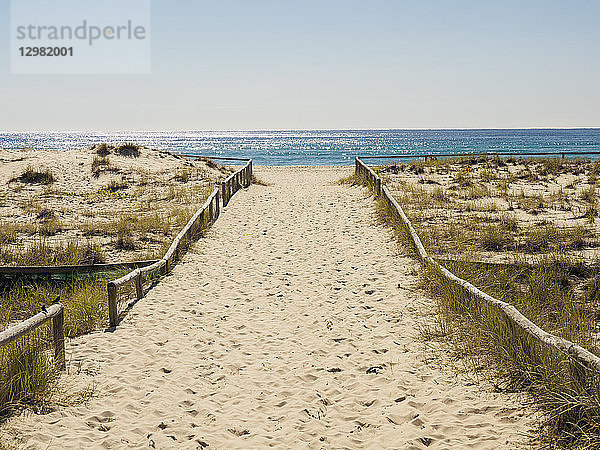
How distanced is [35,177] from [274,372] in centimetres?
1988

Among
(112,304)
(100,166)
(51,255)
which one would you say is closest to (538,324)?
(112,304)

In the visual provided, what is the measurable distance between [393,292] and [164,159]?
78.4ft

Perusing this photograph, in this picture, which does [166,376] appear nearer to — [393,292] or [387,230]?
[393,292]

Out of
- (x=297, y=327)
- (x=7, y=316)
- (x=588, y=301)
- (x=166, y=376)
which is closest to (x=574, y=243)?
(x=588, y=301)

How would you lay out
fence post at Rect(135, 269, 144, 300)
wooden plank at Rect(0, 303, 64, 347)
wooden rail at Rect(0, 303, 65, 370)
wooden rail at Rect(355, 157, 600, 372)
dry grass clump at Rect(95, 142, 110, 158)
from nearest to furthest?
1. wooden rail at Rect(355, 157, 600, 372)
2. wooden plank at Rect(0, 303, 64, 347)
3. wooden rail at Rect(0, 303, 65, 370)
4. fence post at Rect(135, 269, 144, 300)
5. dry grass clump at Rect(95, 142, 110, 158)

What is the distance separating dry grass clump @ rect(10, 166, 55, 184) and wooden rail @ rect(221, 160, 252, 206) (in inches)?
283

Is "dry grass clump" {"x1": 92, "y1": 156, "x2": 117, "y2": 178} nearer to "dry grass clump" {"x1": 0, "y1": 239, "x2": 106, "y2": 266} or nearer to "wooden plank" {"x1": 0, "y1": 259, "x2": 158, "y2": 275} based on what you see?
"dry grass clump" {"x1": 0, "y1": 239, "x2": 106, "y2": 266}

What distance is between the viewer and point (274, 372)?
20.2ft

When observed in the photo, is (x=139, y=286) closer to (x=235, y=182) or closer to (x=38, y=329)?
(x=38, y=329)

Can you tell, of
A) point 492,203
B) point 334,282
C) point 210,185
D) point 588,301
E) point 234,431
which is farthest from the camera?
point 210,185

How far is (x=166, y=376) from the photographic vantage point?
6.00 metres

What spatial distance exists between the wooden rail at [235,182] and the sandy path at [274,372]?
8522 mm

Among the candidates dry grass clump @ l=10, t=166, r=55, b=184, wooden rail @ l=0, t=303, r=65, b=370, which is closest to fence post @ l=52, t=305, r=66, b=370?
wooden rail @ l=0, t=303, r=65, b=370

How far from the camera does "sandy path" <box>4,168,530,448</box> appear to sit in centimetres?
471
